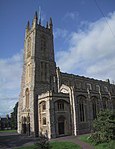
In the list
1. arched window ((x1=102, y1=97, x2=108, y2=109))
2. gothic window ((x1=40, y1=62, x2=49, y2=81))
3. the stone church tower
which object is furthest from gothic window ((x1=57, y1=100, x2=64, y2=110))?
arched window ((x1=102, y1=97, x2=108, y2=109))

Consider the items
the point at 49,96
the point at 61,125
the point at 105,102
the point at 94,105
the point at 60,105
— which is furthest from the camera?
the point at 105,102

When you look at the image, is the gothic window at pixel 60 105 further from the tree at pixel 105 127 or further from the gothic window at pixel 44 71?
the tree at pixel 105 127

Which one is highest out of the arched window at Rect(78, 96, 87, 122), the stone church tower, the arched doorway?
the stone church tower

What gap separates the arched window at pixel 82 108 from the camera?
41.8m

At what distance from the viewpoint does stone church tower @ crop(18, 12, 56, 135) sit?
1666 inches

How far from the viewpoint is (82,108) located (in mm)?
42844

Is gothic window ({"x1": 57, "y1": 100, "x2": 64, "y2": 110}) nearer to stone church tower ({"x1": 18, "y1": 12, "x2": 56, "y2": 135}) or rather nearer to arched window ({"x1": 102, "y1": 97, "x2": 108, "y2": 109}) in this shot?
stone church tower ({"x1": 18, "y1": 12, "x2": 56, "y2": 135})

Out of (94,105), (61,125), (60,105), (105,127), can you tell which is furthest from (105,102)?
(105,127)

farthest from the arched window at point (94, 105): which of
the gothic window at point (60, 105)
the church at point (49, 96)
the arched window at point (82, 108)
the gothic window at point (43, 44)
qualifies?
the gothic window at point (43, 44)

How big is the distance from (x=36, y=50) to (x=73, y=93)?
17007 mm

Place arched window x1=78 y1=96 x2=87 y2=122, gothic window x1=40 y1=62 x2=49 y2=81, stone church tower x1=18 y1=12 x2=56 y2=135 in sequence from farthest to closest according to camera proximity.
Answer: gothic window x1=40 y1=62 x2=49 y2=81 < stone church tower x1=18 y1=12 x2=56 y2=135 < arched window x1=78 y1=96 x2=87 y2=122

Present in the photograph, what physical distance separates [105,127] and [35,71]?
24.7m

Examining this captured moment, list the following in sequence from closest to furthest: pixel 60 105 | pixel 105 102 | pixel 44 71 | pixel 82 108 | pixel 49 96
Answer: pixel 49 96, pixel 60 105, pixel 82 108, pixel 44 71, pixel 105 102

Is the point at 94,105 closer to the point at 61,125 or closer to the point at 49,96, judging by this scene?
the point at 61,125
